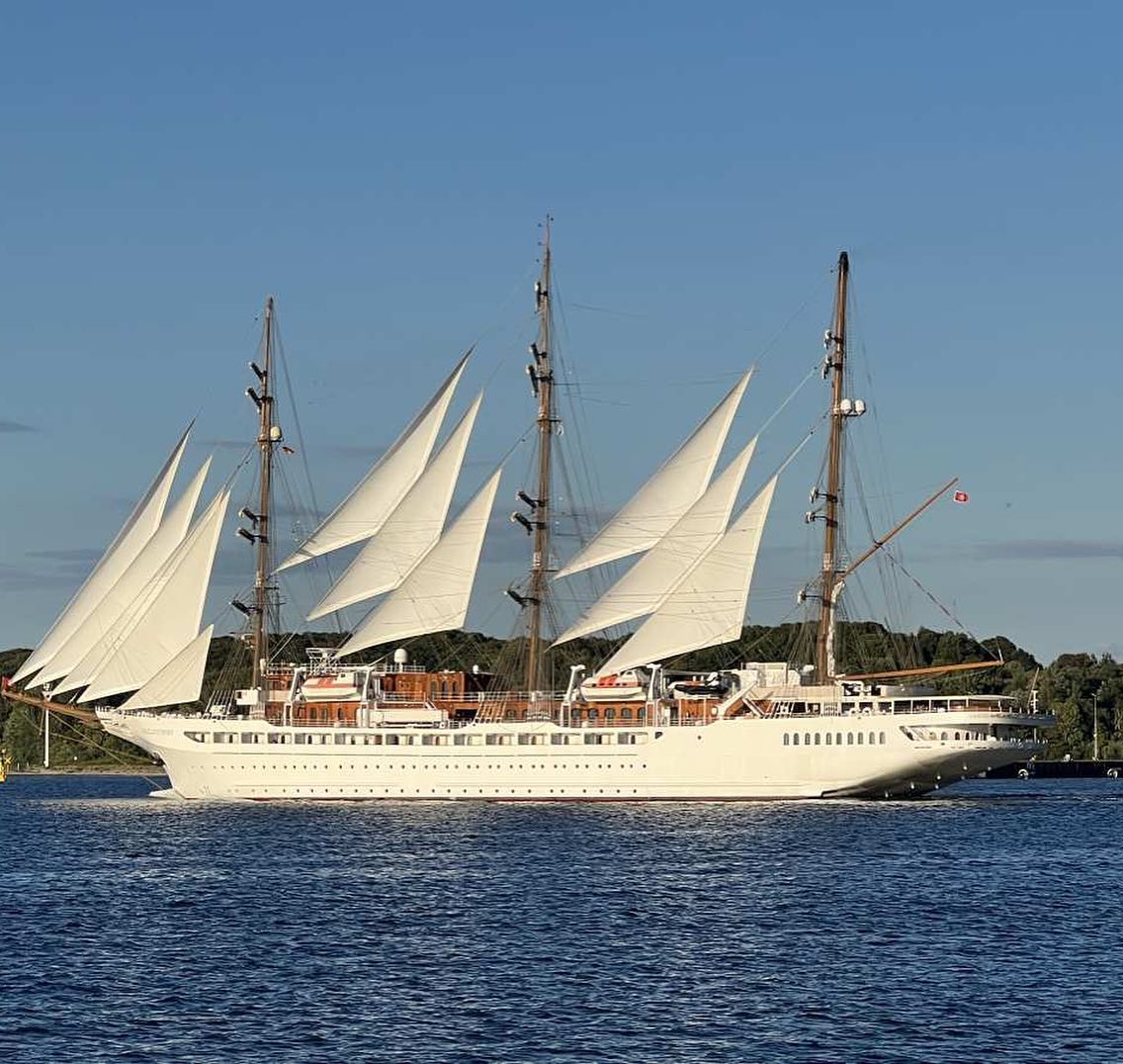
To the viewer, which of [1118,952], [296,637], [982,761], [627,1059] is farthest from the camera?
[296,637]

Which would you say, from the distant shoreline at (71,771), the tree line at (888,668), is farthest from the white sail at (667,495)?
the distant shoreline at (71,771)

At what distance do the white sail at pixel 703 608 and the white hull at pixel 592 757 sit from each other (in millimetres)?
3001

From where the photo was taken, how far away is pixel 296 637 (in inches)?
3169

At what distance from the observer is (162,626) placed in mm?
73875

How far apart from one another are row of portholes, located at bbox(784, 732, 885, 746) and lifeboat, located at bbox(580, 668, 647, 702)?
633cm

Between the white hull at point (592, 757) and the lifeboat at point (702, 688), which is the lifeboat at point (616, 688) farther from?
the white hull at point (592, 757)

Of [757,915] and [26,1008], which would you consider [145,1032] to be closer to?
[26,1008]

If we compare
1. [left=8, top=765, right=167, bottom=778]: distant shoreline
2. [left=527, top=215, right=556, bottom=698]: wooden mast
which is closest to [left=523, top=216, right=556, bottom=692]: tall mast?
[left=527, top=215, right=556, bottom=698]: wooden mast

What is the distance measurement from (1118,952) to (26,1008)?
62.5 ft

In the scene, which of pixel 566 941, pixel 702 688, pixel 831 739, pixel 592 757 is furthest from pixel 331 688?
pixel 566 941

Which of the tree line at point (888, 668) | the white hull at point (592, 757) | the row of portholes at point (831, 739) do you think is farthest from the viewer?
the tree line at point (888, 668)

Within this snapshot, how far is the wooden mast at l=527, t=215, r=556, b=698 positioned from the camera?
75.9 metres

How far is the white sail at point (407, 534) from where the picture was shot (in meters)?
73.4

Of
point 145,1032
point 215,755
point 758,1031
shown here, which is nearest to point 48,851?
point 215,755
